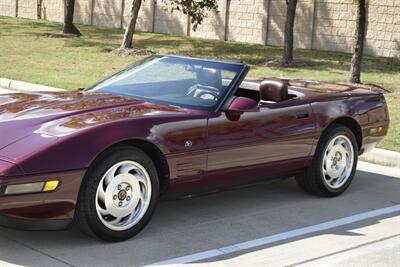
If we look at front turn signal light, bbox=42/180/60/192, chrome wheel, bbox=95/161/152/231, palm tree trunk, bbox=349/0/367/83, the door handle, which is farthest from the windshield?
palm tree trunk, bbox=349/0/367/83

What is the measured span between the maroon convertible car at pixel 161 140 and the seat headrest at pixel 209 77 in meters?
0.01

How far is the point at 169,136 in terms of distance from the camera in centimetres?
514

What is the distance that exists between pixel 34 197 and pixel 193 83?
198 cm

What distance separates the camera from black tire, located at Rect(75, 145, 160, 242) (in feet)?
15.4

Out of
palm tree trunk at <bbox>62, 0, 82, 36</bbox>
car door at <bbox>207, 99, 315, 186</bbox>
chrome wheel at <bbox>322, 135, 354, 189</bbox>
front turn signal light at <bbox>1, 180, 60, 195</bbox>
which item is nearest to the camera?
front turn signal light at <bbox>1, 180, 60, 195</bbox>

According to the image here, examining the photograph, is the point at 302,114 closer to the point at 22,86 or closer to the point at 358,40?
the point at 358,40

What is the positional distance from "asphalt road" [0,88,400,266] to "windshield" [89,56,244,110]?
39.0 inches

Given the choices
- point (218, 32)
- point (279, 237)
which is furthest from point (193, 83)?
point (218, 32)

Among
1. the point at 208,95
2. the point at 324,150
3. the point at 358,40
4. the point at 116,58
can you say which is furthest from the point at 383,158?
the point at 116,58

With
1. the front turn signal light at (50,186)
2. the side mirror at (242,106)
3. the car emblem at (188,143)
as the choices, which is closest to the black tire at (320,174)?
the side mirror at (242,106)

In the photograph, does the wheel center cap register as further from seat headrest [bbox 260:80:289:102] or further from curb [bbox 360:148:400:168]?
curb [bbox 360:148:400:168]

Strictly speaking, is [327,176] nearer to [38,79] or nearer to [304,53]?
[38,79]

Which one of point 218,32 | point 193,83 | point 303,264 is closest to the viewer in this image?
point 303,264

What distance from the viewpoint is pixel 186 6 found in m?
18.6
